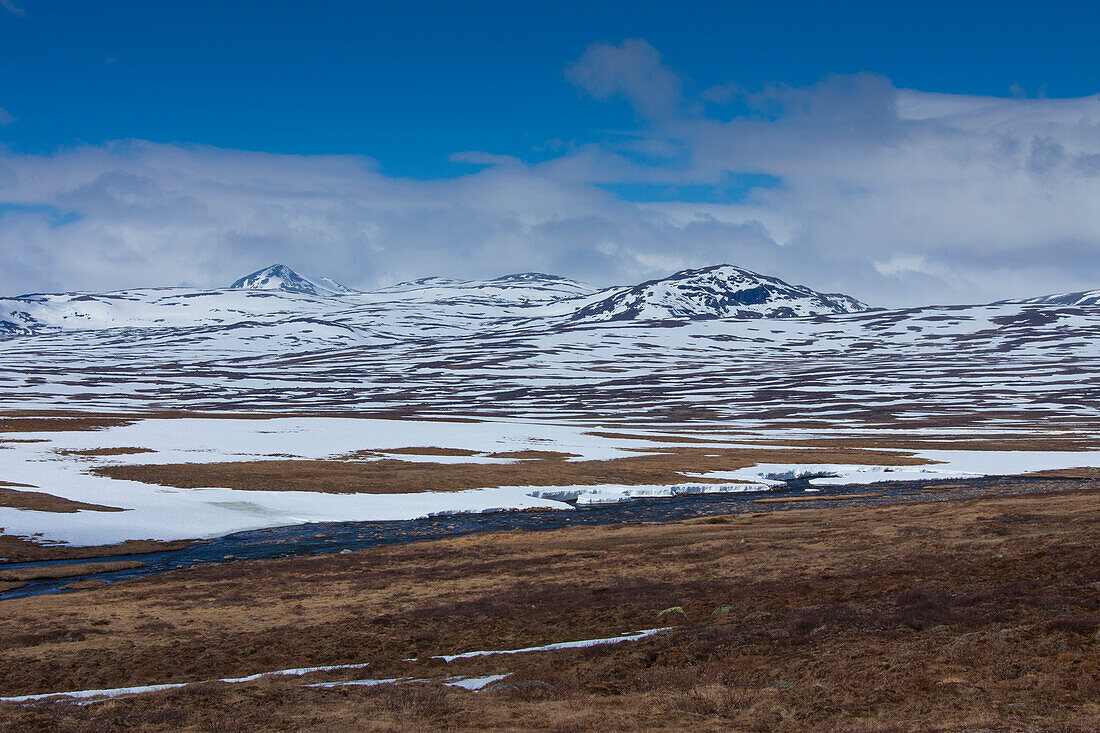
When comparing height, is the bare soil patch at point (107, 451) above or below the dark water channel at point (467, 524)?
above

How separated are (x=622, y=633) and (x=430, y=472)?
1651 inches

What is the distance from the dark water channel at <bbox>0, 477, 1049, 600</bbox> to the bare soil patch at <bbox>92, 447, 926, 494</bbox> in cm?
805

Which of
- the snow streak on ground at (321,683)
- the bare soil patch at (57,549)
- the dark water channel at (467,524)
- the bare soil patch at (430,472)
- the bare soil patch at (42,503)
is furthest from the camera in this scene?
the bare soil patch at (430,472)

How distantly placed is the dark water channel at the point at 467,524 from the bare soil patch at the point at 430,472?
26.4ft

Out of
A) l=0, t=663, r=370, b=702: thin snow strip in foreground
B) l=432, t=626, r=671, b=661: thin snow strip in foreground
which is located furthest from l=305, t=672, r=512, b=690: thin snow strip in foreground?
l=432, t=626, r=671, b=661: thin snow strip in foreground

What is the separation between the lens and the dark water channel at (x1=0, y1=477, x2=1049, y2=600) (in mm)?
35219

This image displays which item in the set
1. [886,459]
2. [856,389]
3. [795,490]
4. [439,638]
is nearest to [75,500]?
[439,638]

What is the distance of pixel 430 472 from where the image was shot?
61500 mm

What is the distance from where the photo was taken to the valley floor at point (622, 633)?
46.9 feet

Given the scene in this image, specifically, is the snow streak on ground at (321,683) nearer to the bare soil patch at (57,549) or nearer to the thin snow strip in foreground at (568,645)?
the thin snow strip in foreground at (568,645)

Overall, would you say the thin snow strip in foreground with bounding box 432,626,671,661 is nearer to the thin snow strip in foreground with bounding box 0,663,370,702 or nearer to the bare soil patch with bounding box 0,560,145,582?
the thin snow strip in foreground with bounding box 0,663,370,702

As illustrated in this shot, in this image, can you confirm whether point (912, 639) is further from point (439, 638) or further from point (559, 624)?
point (439, 638)

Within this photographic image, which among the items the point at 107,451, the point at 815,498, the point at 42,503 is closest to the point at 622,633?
the point at 815,498

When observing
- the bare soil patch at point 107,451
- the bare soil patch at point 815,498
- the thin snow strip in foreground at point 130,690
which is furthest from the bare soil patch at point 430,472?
the thin snow strip in foreground at point 130,690
